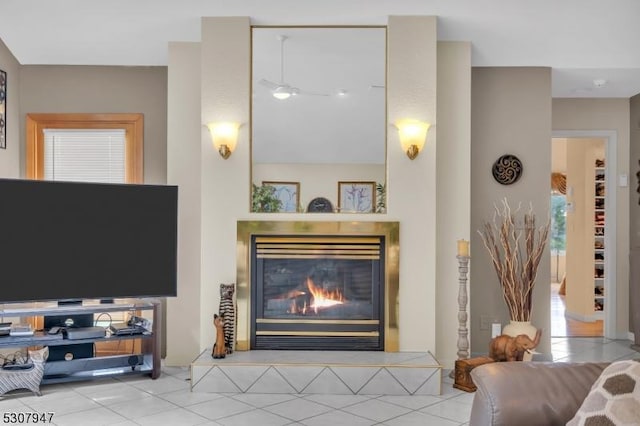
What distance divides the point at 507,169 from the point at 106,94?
3.45 m

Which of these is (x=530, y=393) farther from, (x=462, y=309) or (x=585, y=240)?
(x=585, y=240)

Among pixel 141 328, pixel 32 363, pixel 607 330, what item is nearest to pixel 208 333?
pixel 141 328

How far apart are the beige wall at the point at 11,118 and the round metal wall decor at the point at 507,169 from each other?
400 centimetres

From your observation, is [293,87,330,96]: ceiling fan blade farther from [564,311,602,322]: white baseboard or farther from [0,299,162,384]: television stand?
[564,311,602,322]: white baseboard

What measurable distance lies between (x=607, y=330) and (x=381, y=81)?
141 inches

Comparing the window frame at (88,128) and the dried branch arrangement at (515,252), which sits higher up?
the window frame at (88,128)

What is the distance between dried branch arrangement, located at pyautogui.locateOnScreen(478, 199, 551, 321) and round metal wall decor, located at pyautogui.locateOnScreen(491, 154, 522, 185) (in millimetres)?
182

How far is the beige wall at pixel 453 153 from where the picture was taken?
4719 mm

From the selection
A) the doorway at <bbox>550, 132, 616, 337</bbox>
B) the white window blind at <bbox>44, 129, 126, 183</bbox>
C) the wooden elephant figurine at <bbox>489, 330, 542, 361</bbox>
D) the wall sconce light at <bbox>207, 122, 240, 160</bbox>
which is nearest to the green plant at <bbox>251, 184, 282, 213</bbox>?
the wall sconce light at <bbox>207, 122, 240, 160</bbox>

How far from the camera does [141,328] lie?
4.53 meters

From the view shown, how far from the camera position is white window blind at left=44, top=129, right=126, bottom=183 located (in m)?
5.13

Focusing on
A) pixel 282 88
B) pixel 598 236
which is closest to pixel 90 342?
pixel 282 88

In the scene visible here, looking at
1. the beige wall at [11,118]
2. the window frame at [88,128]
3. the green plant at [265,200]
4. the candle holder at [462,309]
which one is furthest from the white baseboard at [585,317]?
the beige wall at [11,118]

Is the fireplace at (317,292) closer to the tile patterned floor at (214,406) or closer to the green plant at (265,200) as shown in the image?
the green plant at (265,200)
